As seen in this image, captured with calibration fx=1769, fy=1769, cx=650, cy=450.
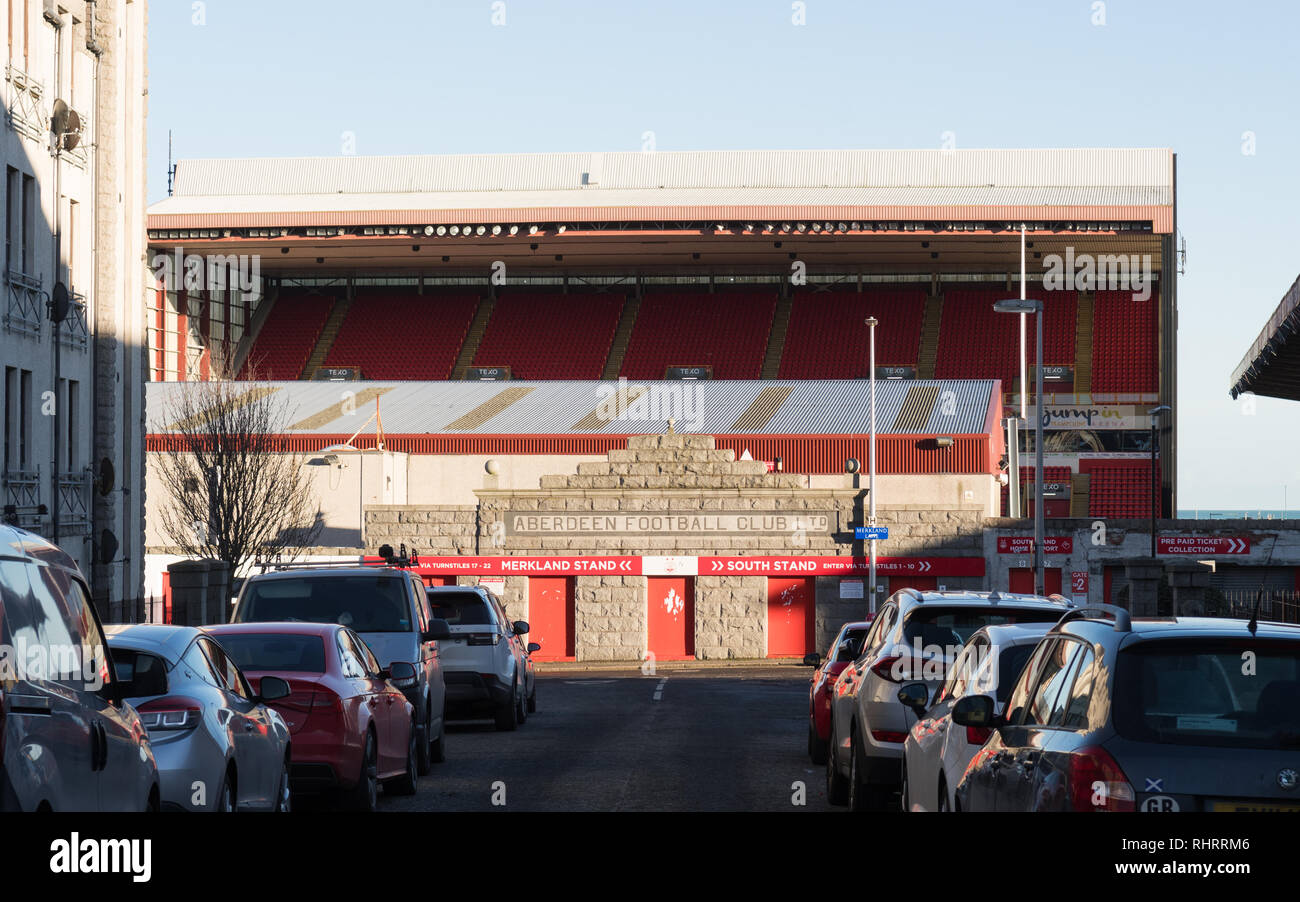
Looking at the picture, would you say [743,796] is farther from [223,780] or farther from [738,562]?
[738,562]

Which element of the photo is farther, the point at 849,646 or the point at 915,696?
the point at 849,646

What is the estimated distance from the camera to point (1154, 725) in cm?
695

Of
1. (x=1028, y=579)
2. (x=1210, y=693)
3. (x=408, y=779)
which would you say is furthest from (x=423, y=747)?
(x=1028, y=579)

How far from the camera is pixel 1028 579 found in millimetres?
47812

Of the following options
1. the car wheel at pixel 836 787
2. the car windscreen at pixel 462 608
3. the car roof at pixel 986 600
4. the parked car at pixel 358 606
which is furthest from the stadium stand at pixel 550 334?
the car roof at pixel 986 600

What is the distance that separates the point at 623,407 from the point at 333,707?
1716 inches

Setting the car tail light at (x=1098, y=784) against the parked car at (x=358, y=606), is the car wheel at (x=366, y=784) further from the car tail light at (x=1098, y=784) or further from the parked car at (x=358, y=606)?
the car tail light at (x=1098, y=784)

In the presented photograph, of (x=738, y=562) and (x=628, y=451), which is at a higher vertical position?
(x=628, y=451)

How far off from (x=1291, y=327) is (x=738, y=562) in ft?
80.2

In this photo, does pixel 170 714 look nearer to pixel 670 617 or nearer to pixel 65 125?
pixel 65 125

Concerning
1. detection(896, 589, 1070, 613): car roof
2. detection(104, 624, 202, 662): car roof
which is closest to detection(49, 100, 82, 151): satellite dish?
detection(896, 589, 1070, 613): car roof

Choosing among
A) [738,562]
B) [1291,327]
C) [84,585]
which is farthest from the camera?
[738,562]

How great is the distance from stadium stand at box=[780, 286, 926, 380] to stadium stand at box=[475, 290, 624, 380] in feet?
24.4
